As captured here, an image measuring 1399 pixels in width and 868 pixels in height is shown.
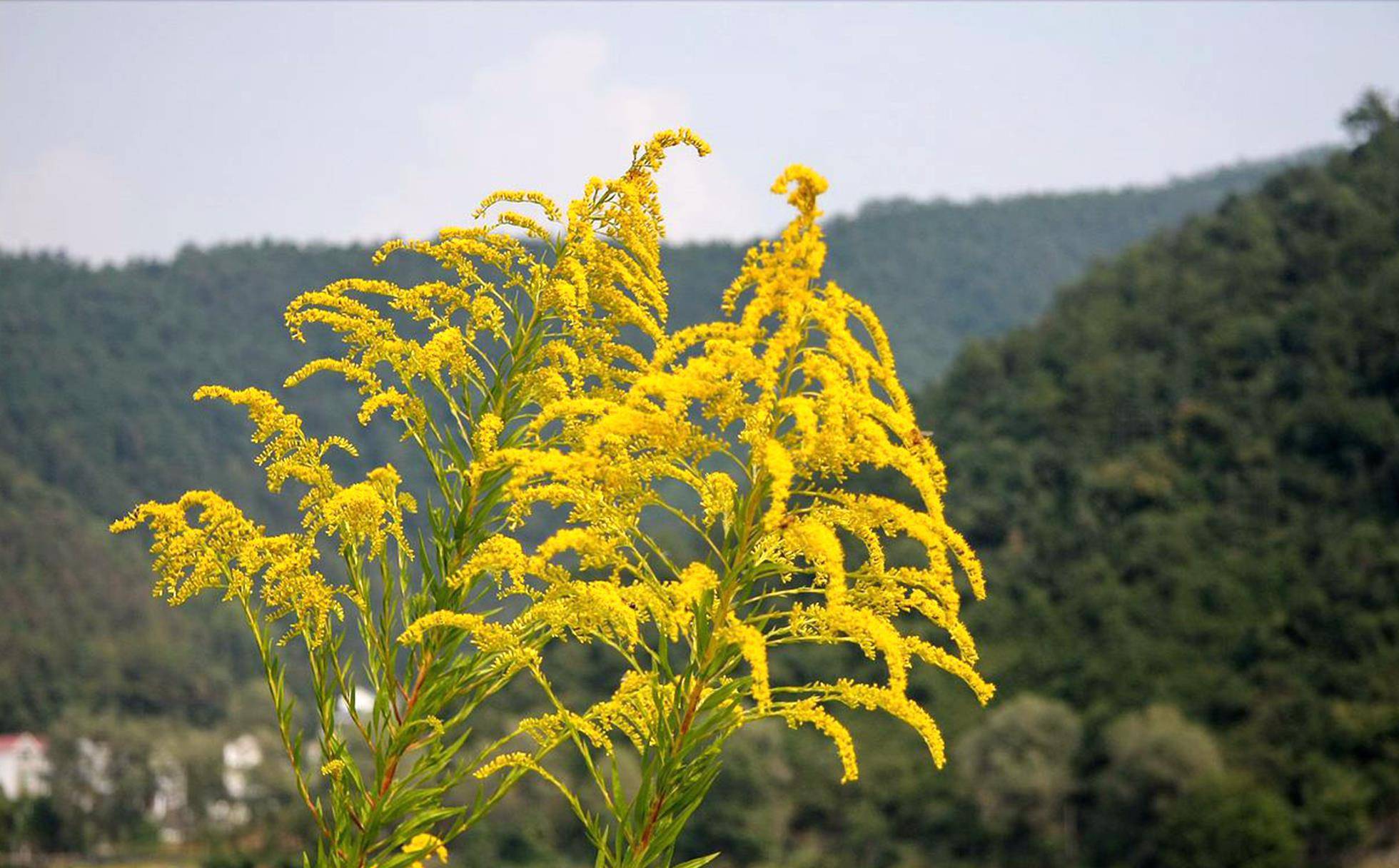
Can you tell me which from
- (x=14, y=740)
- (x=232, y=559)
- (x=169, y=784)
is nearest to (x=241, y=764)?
(x=169, y=784)

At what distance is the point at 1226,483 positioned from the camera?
3152 inches

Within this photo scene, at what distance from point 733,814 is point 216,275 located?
135 m

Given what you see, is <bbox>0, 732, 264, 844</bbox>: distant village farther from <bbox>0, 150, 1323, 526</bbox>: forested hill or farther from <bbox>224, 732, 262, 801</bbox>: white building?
<bbox>0, 150, 1323, 526</bbox>: forested hill

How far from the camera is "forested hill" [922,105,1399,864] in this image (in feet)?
214

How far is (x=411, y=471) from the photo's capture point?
97.6 m

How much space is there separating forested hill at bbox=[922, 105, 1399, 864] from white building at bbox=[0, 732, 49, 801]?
53.7 meters

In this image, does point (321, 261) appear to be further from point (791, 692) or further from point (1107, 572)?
point (791, 692)

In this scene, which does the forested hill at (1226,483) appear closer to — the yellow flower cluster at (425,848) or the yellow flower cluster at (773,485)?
the yellow flower cluster at (425,848)

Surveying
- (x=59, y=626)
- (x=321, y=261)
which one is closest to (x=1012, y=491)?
(x=59, y=626)

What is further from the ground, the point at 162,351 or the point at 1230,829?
the point at 162,351

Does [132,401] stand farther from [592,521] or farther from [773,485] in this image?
[773,485]

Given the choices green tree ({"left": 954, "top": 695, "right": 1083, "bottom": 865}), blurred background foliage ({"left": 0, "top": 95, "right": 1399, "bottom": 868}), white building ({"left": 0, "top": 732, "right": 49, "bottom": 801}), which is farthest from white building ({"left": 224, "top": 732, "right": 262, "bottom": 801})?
green tree ({"left": 954, "top": 695, "right": 1083, "bottom": 865})

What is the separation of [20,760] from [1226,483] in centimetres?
7252

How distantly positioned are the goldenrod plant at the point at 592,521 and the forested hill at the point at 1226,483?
180 feet
